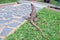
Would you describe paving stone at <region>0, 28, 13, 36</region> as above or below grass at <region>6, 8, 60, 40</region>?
above

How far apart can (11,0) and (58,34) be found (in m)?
5.53

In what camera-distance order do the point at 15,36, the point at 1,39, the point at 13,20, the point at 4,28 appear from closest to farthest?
the point at 1,39 → the point at 15,36 → the point at 4,28 → the point at 13,20

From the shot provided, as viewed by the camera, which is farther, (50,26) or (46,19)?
(46,19)

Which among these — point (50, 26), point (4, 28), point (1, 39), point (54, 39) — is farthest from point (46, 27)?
point (1, 39)

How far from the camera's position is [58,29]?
18.4ft

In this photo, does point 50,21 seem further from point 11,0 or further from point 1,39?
point 11,0

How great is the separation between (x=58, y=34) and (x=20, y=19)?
1.60m

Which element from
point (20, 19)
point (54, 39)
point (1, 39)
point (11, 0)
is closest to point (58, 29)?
point (54, 39)

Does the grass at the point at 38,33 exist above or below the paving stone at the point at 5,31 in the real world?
below

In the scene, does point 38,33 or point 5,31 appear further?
point 38,33

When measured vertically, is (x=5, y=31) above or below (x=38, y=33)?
above

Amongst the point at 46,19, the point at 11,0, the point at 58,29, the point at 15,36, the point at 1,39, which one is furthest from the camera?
the point at 11,0

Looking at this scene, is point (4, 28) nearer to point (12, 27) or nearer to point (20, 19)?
point (12, 27)

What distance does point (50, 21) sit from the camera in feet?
21.0
